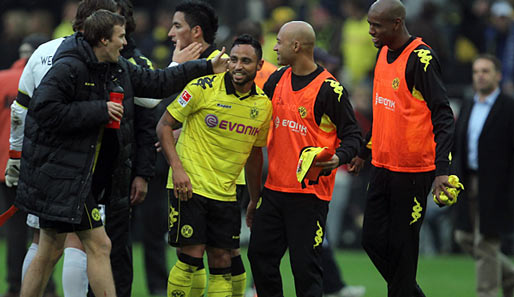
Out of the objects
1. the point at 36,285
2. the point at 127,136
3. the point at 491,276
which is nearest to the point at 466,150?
the point at 491,276

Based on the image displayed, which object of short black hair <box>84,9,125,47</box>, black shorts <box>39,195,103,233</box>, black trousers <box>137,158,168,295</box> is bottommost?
black trousers <box>137,158,168,295</box>

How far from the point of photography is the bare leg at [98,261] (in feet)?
21.0

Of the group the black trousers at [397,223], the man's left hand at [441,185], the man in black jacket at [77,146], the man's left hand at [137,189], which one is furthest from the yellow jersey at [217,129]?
the man's left hand at [441,185]

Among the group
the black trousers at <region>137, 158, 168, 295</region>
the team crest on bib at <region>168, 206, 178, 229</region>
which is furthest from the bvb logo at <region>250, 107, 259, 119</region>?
the black trousers at <region>137, 158, 168, 295</region>

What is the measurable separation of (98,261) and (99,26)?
169cm

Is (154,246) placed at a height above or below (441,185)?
below

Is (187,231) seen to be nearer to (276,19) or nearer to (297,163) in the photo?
(297,163)

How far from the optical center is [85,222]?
6328 mm

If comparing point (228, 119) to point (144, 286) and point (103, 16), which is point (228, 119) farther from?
point (144, 286)

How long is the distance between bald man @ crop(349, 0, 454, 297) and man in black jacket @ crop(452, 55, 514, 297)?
2.49 m

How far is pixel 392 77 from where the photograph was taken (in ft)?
22.4

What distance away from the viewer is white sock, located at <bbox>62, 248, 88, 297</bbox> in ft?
23.2

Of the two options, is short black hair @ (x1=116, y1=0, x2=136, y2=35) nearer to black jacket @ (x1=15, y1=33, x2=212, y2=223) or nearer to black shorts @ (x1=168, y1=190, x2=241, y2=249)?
black jacket @ (x1=15, y1=33, x2=212, y2=223)

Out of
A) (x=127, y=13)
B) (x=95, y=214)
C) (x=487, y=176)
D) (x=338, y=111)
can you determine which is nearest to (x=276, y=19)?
(x=487, y=176)
